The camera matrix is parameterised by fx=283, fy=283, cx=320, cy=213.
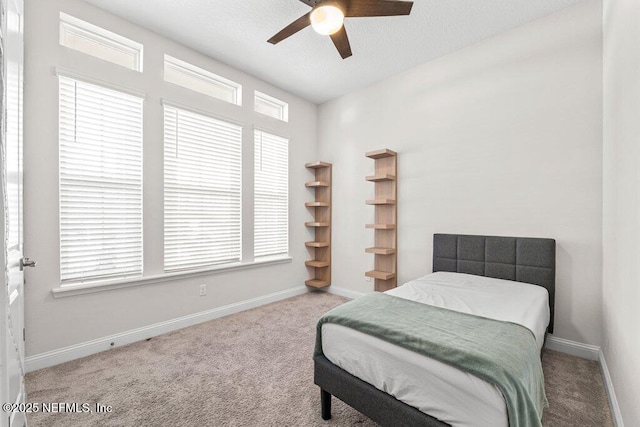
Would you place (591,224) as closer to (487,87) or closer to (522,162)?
(522,162)

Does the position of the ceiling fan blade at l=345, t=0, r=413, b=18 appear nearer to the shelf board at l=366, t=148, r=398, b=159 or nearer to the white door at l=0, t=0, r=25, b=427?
the shelf board at l=366, t=148, r=398, b=159

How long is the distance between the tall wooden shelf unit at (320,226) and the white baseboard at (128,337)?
936 millimetres

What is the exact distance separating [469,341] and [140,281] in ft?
9.40

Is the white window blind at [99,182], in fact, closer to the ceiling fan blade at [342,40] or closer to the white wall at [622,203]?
the ceiling fan blade at [342,40]

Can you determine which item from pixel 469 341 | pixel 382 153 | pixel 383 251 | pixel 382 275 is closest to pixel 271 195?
pixel 382 153

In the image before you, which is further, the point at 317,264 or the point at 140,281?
the point at 317,264

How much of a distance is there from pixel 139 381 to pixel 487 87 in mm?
4133

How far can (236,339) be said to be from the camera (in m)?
2.81

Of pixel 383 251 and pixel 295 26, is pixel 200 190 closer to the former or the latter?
pixel 295 26

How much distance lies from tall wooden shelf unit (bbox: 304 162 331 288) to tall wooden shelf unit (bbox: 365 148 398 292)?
2.74 ft

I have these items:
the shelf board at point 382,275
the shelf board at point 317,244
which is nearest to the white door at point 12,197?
the shelf board at point 382,275

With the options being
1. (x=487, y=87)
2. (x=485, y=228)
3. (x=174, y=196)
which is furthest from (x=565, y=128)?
(x=174, y=196)

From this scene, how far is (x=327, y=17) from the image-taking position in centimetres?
187

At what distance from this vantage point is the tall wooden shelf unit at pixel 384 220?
142 inches
